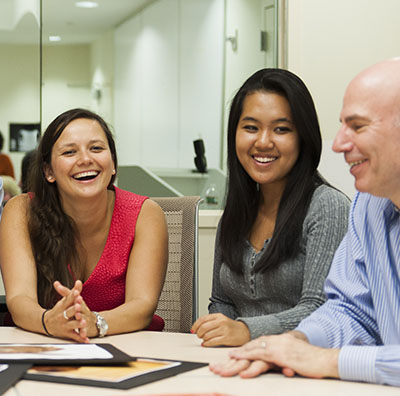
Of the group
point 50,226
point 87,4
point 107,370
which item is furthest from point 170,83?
point 107,370

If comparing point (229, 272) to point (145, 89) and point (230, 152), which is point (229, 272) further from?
point (145, 89)

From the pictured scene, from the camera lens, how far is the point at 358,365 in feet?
3.81

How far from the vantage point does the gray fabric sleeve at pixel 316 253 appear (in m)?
1.58

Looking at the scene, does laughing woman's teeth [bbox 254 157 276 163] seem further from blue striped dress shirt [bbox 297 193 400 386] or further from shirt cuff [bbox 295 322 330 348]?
shirt cuff [bbox 295 322 330 348]

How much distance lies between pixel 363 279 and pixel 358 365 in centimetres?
31

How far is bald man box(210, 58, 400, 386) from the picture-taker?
118 centimetres

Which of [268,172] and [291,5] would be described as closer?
[268,172]

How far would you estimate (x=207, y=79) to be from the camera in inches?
233

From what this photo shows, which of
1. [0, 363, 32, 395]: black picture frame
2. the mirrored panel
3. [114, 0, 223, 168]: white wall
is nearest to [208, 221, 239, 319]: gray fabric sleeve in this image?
[0, 363, 32, 395]: black picture frame

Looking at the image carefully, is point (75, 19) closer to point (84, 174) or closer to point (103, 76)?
point (103, 76)

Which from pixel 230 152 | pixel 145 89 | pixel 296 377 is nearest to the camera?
pixel 296 377

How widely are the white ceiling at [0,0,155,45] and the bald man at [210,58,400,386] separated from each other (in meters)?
4.49

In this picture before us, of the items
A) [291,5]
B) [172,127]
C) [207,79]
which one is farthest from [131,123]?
[291,5]

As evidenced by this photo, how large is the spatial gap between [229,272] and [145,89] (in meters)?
5.50
